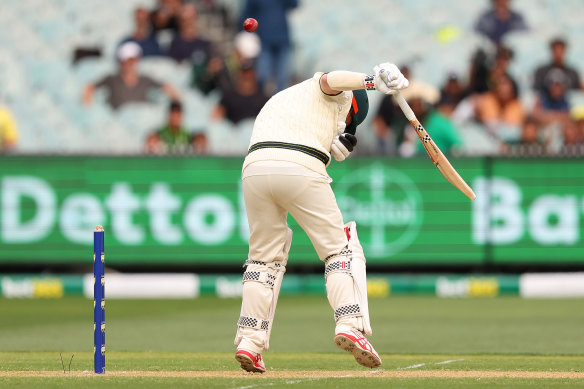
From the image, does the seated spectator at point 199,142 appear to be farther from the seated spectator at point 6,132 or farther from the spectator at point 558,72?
the spectator at point 558,72

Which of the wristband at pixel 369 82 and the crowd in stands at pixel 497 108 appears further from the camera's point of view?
the crowd in stands at pixel 497 108

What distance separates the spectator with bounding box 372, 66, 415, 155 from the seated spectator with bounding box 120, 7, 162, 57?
3.68 meters

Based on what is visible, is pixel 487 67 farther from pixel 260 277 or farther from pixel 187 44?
pixel 260 277

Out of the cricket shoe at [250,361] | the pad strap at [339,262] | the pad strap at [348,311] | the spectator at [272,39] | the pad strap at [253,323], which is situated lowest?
the cricket shoe at [250,361]

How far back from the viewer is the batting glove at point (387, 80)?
6613mm

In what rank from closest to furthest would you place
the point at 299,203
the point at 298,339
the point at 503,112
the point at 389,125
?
the point at 299,203 < the point at 298,339 < the point at 389,125 < the point at 503,112

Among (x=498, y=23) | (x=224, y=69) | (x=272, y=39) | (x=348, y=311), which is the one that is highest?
(x=498, y=23)

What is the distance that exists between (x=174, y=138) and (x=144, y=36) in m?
3.16

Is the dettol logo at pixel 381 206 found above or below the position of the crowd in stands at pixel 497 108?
below

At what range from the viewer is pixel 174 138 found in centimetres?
1467

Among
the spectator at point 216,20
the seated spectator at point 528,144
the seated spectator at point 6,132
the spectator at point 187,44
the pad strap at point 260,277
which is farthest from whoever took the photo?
the spectator at point 216,20

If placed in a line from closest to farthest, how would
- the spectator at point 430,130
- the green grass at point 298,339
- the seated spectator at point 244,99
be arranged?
the green grass at point 298,339 < the spectator at point 430,130 < the seated spectator at point 244,99

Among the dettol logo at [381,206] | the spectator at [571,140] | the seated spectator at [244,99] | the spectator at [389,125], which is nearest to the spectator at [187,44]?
the seated spectator at [244,99]

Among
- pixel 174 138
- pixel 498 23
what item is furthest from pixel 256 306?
pixel 498 23
